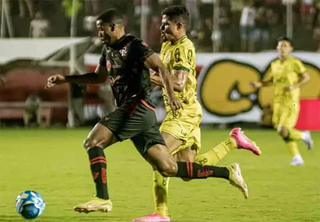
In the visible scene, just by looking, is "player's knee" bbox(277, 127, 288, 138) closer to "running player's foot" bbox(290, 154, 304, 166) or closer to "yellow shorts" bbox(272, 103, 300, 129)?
"yellow shorts" bbox(272, 103, 300, 129)

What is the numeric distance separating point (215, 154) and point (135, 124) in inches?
72.3

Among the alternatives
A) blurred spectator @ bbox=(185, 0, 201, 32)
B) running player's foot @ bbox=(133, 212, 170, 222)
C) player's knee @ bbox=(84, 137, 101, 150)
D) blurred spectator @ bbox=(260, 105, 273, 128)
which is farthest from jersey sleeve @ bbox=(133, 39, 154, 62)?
blurred spectator @ bbox=(260, 105, 273, 128)

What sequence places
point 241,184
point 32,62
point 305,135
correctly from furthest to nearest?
point 32,62 → point 305,135 → point 241,184

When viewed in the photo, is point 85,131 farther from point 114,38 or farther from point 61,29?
point 114,38

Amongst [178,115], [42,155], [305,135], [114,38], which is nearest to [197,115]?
[178,115]

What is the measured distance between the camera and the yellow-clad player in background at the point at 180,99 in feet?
27.7

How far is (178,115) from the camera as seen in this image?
9023mm

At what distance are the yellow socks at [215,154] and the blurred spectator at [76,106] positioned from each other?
15148 millimetres

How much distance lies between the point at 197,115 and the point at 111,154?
820cm

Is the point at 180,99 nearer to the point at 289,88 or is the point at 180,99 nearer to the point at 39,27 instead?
the point at 289,88

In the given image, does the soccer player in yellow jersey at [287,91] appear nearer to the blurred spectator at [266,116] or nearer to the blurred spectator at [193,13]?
the blurred spectator at [193,13]

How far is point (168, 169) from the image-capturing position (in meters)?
8.16

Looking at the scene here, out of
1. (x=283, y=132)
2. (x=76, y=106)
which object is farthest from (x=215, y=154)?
(x=76, y=106)

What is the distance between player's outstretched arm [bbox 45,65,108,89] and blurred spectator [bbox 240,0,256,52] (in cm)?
1550
